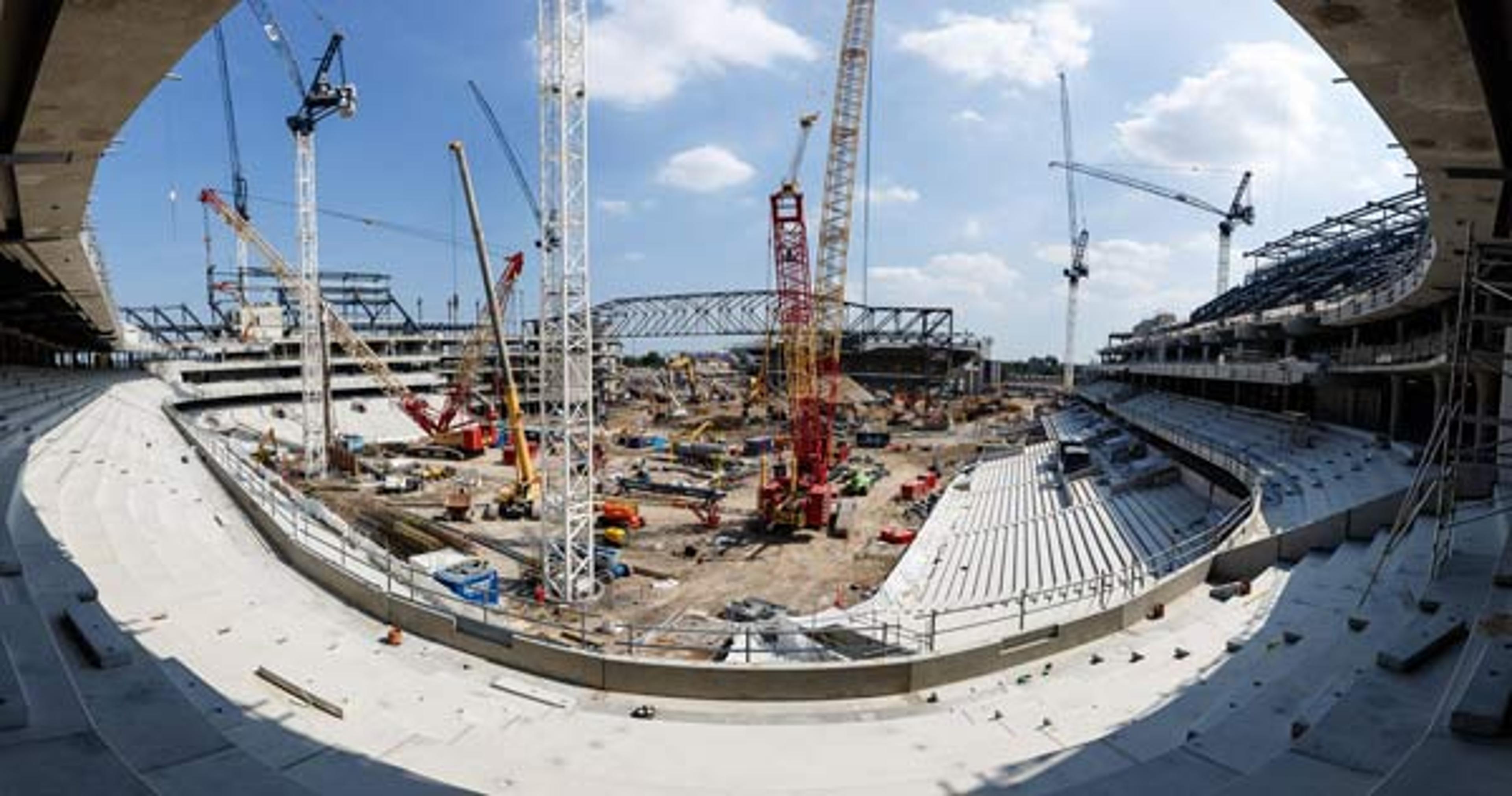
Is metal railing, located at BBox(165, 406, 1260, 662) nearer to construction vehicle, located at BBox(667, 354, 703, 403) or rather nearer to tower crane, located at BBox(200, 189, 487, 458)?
tower crane, located at BBox(200, 189, 487, 458)

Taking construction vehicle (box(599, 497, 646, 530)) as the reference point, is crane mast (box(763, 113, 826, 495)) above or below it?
above

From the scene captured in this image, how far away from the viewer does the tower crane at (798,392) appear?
27.4 metres

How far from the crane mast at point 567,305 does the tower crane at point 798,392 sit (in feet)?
31.3

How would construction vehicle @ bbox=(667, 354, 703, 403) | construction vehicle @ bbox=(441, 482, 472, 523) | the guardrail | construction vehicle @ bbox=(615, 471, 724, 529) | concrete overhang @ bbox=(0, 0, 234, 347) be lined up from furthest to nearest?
1. construction vehicle @ bbox=(667, 354, 703, 403)
2. construction vehicle @ bbox=(615, 471, 724, 529)
3. construction vehicle @ bbox=(441, 482, 472, 523)
4. the guardrail
5. concrete overhang @ bbox=(0, 0, 234, 347)

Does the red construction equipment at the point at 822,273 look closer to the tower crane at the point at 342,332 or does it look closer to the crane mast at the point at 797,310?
the crane mast at the point at 797,310

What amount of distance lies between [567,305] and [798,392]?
54.9ft

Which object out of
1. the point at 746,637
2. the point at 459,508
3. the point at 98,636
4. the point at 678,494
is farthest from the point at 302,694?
the point at 678,494

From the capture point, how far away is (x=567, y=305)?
19.3 metres

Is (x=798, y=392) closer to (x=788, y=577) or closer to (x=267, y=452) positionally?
(x=788, y=577)

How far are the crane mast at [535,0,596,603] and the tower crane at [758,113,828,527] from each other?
31.3 feet

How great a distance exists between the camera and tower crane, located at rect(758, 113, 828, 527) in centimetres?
2744

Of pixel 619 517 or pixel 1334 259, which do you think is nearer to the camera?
pixel 619 517

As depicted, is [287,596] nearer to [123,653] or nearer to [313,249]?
[123,653]

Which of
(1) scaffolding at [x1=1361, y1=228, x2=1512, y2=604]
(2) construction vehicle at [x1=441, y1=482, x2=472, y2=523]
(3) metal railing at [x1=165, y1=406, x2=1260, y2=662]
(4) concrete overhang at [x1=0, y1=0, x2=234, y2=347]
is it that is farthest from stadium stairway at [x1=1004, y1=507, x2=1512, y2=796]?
(2) construction vehicle at [x1=441, y1=482, x2=472, y2=523]
